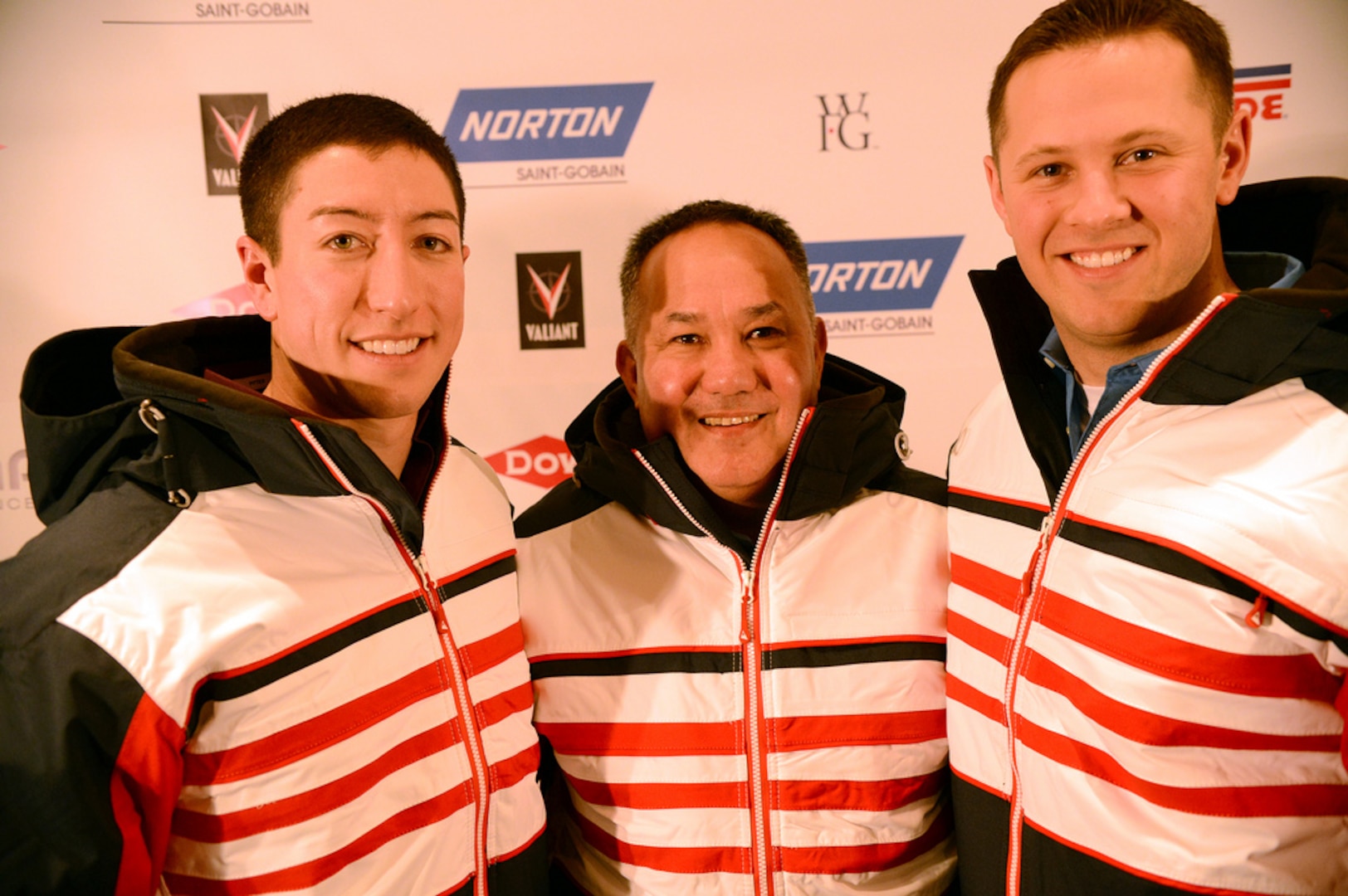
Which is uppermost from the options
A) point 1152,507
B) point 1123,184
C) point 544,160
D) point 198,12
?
point 198,12

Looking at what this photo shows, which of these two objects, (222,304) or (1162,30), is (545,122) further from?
(1162,30)

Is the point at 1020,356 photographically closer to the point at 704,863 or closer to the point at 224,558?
the point at 704,863

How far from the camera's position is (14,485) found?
2.49m

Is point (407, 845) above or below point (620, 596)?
below

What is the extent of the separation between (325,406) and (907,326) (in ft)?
5.53

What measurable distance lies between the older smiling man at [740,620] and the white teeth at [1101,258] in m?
0.47

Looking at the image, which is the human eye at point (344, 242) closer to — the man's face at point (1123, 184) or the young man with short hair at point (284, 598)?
the young man with short hair at point (284, 598)

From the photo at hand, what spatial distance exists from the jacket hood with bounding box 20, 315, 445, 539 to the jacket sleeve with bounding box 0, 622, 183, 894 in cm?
27

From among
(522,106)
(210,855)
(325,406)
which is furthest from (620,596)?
(522,106)

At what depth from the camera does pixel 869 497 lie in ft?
5.96

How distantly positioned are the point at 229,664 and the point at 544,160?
1.70 m

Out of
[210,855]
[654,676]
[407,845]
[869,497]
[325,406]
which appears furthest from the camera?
[869,497]

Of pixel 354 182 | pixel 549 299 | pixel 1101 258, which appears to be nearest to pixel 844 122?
pixel 549 299

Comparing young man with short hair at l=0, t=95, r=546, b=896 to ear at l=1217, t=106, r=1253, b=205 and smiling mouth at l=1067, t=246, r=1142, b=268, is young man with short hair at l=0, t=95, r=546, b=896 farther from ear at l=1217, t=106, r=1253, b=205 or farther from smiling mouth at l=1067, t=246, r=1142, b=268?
ear at l=1217, t=106, r=1253, b=205
